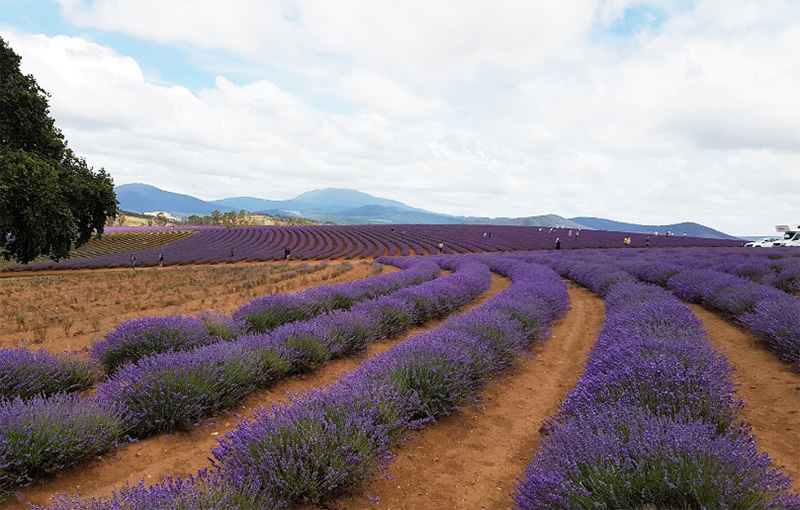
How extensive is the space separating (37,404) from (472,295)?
8.86 m

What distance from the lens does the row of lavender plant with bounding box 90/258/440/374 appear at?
5473 millimetres

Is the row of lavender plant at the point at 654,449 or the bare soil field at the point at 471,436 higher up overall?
the row of lavender plant at the point at 654,449

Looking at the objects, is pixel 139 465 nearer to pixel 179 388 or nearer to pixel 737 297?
pixel 179 388

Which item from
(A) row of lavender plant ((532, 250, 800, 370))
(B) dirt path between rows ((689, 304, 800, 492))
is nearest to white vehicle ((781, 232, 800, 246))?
(A) row of lavender plant ((532, 250, 800, 370))

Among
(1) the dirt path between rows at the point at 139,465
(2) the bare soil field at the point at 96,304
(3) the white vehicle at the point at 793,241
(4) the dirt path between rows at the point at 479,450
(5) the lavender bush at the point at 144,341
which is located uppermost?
(3) the white vehicle at the point at 793,241

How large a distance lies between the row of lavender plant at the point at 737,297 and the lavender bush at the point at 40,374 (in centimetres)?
840

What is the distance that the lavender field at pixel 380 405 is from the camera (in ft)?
7.17

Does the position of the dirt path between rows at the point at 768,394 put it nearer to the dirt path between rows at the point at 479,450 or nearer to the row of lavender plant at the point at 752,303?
the row of lavender plant at the point at 752,303

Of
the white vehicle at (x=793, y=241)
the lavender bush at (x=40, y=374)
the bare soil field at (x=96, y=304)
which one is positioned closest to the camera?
the lavender bush at (x=40, y=374)

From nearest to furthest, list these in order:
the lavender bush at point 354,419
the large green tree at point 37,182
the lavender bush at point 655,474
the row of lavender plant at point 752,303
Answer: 1. the lavender bush at point 655,474
2. the lavender bush at point 354,419
3. the row of lavender plant at point 752,303
4. the large green tree at point 37,182

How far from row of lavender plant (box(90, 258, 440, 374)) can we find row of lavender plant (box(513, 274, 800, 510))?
4.56m

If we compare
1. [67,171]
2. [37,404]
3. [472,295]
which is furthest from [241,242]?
[37,404]

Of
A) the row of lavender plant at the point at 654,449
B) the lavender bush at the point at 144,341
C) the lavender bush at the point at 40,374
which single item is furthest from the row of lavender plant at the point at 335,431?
the lavender bush at the point at 144,341

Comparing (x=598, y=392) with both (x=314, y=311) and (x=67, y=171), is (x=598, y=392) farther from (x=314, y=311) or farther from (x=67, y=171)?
(x=67, y=171)
